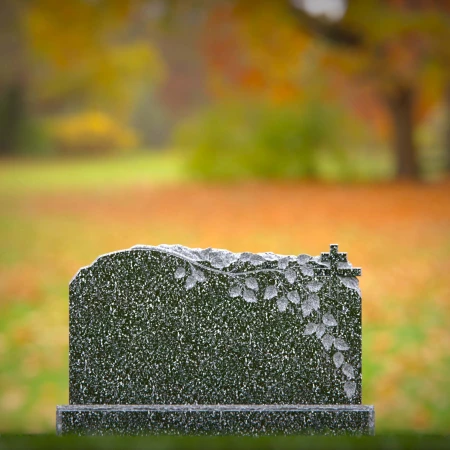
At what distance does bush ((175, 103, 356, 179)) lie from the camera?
19453mm

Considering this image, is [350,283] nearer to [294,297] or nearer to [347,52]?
[294,297]

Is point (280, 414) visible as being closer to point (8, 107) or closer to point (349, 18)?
point (349, 18)

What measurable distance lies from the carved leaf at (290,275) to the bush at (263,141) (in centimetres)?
1572

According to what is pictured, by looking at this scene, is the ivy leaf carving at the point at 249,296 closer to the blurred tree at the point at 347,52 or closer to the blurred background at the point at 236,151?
the blurred background at the point at 236,151

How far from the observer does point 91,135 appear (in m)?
25.4

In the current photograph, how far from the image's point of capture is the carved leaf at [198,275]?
12.7 feet

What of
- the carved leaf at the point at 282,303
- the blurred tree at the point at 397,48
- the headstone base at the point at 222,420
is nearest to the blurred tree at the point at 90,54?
the blurred tree at the point at 397,48

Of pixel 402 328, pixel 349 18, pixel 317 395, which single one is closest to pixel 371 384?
pixel 402 328

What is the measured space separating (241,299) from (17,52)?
20.8 metres

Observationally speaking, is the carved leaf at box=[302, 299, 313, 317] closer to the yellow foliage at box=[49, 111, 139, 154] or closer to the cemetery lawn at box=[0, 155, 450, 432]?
the cemetery lawn at box=[0, 155, 450, 432]

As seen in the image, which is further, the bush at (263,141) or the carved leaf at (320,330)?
the bush at (263,141)

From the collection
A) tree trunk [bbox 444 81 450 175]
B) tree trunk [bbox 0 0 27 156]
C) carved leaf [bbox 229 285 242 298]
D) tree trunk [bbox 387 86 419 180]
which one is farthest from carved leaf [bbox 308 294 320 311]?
tree trunk [bbox 0 0 27 156]

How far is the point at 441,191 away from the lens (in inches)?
687

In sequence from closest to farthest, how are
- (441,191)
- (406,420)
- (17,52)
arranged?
(406,420) → (441,191) → (17,52)
